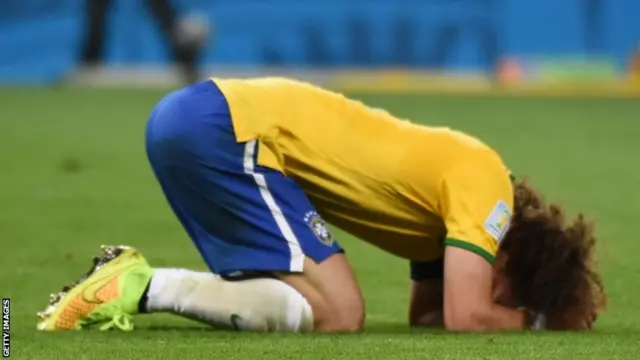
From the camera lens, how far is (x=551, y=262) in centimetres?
489

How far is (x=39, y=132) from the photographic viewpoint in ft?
43.1

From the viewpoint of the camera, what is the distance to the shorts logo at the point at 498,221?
466 cm

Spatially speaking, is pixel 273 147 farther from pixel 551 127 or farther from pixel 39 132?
pixel 551 127

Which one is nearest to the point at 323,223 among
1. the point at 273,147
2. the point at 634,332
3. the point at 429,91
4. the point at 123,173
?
the point at 273,147

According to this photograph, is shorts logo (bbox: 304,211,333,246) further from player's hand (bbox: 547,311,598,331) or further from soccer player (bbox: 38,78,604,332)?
player's hand (bbox: 547,311,598,331)

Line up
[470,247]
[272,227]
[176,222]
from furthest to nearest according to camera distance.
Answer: [176,222], [272,227], [470,247]

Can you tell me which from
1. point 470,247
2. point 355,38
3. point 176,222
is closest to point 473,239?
point 470,247

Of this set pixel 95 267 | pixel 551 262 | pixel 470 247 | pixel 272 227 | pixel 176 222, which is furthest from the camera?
pixel 176 222

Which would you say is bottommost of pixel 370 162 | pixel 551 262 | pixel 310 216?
pixel 551 262

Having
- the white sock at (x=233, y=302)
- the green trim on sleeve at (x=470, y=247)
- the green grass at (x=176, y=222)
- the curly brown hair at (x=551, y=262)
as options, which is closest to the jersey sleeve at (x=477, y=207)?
the green trim on sleeve at (x=470, y=247)

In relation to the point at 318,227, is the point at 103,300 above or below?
below

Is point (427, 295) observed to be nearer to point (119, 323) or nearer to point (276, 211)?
point (276, 211)

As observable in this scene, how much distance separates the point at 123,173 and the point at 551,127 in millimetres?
4816

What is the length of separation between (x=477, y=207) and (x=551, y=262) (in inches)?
14.6
